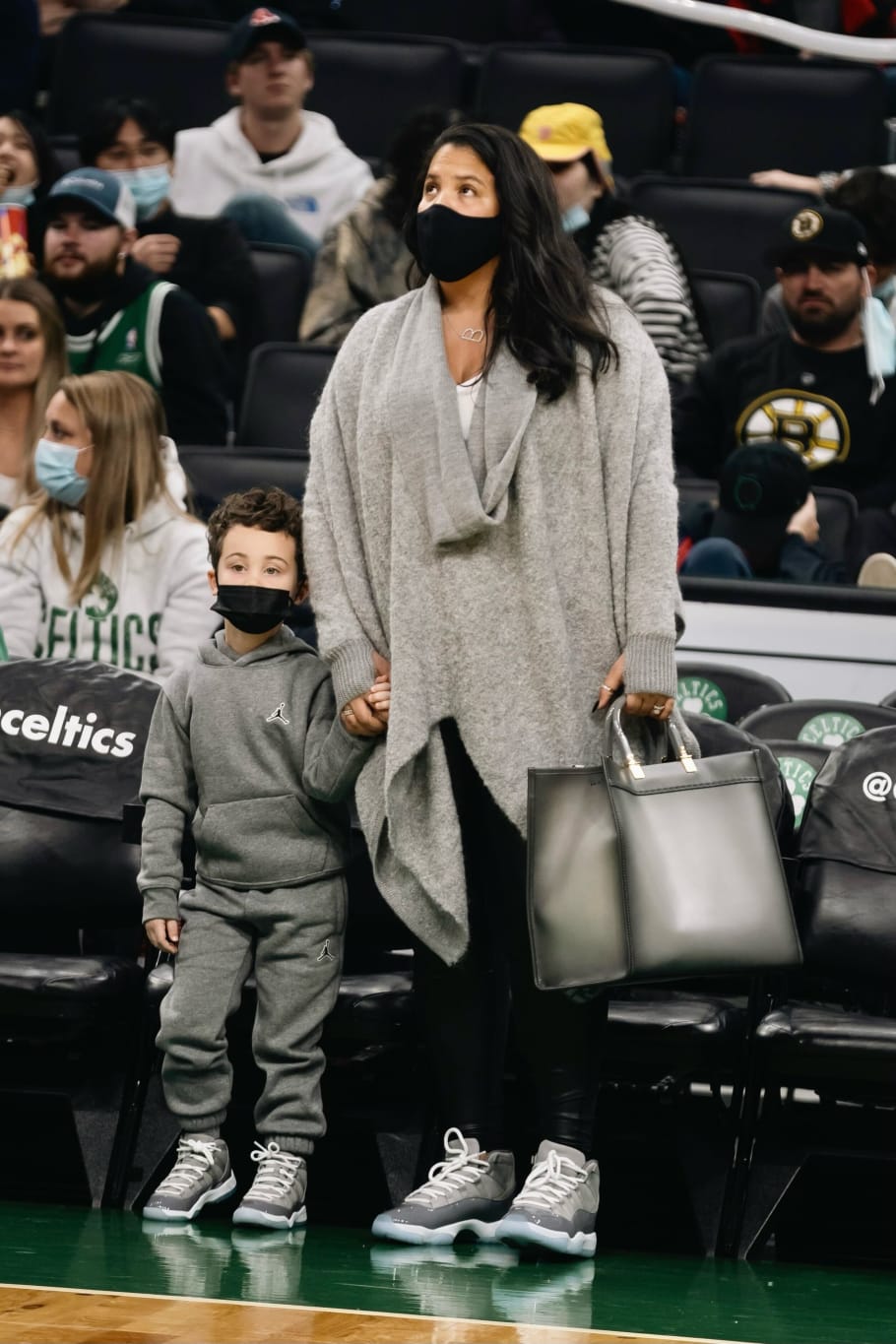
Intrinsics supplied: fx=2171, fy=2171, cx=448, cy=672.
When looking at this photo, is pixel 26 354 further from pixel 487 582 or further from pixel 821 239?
pixel 487 582

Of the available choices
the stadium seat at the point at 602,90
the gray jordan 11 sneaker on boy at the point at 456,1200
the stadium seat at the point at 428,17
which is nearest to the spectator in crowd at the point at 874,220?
the stadium seat at the point at 602,90

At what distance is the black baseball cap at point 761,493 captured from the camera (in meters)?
5.15

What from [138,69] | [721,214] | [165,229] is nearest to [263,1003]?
[165,229]

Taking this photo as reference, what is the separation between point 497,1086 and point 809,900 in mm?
652

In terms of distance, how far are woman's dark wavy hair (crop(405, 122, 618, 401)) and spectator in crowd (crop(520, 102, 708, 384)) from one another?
2.72 m

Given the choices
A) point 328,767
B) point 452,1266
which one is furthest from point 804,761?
point 452,1266

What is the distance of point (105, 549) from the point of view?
4.35 m

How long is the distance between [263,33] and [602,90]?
1.27 metres

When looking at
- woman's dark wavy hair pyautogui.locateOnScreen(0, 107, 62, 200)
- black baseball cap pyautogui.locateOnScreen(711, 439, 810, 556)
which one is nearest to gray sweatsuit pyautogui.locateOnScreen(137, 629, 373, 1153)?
black baseball cap pyautogui.locateOnScreen(711, 439, 810, 556)

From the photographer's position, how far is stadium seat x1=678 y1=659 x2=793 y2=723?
14.9 feet

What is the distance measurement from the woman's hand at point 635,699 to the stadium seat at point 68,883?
37.0 inches

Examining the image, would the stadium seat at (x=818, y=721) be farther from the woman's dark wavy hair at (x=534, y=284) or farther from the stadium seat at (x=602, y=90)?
the stadium seat at (x=602, y=90)

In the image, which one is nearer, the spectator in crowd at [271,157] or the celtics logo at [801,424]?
the celtics logo at [801,424]

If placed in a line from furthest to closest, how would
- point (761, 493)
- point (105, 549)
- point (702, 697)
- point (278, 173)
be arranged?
point (278, 173) → point (761, 493) → point (702, 697) → point (105, 549)
